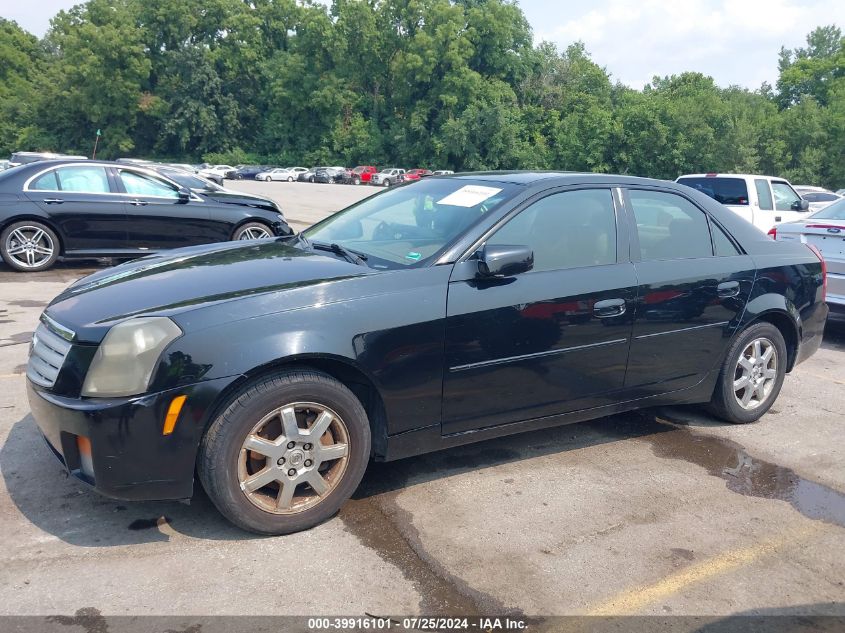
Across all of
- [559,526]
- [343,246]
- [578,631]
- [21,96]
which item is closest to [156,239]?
[343,246]

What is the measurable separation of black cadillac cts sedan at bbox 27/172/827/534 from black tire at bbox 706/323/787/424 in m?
0.02

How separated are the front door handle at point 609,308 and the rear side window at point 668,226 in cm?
41

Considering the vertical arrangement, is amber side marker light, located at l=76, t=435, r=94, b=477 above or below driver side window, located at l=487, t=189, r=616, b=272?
below

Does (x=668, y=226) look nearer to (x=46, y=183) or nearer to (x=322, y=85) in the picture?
(x=46, y=183)

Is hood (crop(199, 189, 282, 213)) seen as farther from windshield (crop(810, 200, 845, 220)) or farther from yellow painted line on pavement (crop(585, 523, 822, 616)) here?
yellow painted line on pavement (crop(585, 523, 822, 616))

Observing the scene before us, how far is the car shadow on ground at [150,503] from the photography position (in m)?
3.32

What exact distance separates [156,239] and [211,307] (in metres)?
7.24

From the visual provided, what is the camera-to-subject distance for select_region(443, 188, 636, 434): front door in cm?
369

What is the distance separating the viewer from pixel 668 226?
15.2 ft

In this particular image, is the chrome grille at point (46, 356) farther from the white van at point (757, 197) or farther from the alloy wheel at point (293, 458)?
the white van at point (757, 197)

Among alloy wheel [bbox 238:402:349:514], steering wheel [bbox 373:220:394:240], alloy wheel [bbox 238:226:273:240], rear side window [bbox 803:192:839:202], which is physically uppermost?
rear side window [bbox 803:192:839:202]

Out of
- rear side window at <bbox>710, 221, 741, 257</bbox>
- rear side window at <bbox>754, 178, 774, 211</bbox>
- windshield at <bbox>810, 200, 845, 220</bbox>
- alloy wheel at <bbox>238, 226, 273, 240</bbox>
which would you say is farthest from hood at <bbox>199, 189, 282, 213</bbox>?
rear side window at <bbox>754, 178, 774, 211</bbox>

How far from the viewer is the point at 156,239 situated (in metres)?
9.84

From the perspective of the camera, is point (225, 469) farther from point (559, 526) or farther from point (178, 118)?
point (178, 118)
